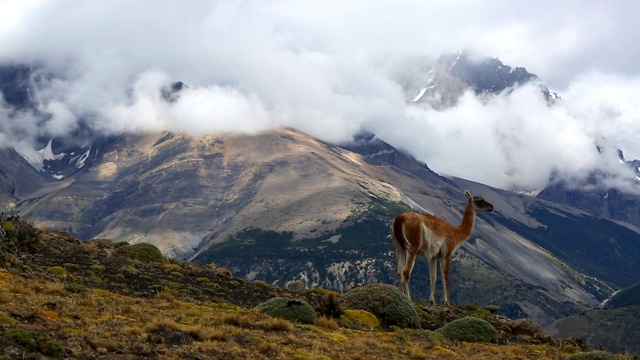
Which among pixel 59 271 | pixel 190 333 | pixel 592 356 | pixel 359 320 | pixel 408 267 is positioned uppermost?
pixel 408 267

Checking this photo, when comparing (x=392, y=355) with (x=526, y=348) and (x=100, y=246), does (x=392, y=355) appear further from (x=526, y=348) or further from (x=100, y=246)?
(x=100, y=246)

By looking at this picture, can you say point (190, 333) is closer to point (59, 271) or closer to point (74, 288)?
point (74, 288)

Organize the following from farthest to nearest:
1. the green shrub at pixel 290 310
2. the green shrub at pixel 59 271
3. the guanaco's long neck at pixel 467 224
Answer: the guanaco's long neck at pixel 467 224 < the green shrub at pixel 59 271 < the green shrub at pixel 290 310

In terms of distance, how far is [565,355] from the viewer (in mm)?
31031

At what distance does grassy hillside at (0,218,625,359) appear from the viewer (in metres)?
19.8

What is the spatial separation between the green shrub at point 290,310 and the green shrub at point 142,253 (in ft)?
55.0

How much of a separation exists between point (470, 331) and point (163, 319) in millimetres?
15903

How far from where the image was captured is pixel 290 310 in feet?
101

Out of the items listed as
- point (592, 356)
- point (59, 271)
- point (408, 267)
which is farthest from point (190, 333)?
point (408, 267)

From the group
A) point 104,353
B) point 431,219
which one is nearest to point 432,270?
point 431,219

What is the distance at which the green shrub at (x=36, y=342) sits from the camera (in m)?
17.5

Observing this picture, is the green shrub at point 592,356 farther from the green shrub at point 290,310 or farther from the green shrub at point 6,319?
the green shrub at point 6,319

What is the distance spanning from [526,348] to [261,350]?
16050 millimetres

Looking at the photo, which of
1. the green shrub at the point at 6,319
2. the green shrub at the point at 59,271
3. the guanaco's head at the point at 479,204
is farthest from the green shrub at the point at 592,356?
the green shrub at the point at 59,271
